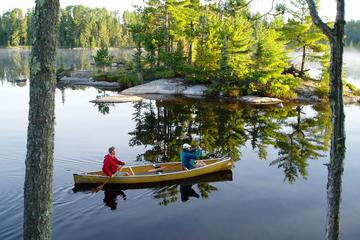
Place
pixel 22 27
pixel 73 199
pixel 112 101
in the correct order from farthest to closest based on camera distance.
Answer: pixel 22 27
pixel 112 101
pixel 73 199

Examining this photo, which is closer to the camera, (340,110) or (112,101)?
(340,110)

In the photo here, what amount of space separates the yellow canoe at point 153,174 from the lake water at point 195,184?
0.48 m

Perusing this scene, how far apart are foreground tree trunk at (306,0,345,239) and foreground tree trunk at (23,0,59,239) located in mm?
4342

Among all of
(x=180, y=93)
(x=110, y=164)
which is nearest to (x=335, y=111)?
(x=110, y=164)

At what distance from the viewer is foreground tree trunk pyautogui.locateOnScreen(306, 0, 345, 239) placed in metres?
7.05

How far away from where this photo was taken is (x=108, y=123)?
3244 centimetres

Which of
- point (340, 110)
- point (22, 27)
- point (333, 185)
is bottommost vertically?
point (333, 185)

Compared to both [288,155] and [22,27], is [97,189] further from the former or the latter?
[22,27]

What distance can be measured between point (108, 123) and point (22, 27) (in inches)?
4764

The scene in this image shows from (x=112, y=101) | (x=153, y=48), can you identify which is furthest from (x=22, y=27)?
(x=112, y=101)

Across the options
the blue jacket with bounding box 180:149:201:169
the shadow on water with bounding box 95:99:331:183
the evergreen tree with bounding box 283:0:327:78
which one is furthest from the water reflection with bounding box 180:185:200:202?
the evergreen tree with bounding box 283:0:327:78

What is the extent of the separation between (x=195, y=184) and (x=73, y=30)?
133 m

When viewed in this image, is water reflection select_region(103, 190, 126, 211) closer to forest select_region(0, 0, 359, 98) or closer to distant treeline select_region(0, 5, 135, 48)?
forest select_region(0, 0, 359, 98)

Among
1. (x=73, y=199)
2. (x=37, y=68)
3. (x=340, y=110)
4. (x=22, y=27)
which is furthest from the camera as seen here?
(x=22, y=27)
